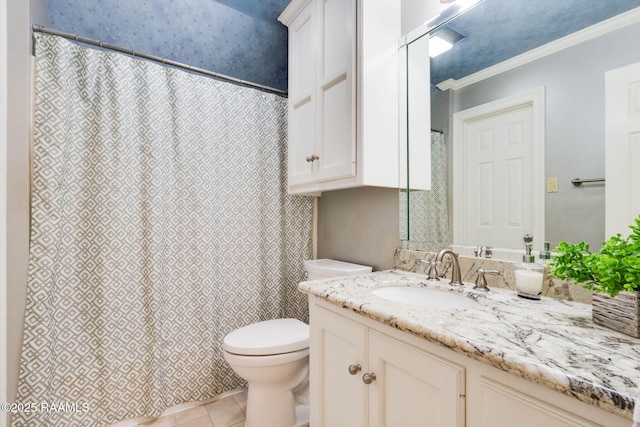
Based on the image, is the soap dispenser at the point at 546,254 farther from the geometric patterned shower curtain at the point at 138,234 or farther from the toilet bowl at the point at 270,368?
the geometric patterned shower curtain at the point at 138,234

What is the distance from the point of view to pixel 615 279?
58 centimetres

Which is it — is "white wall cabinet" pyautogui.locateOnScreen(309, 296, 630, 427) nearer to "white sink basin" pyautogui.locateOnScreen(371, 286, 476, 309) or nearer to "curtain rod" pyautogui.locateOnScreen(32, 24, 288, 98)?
"white sink basin" pyautogui.locateOnScreen(371, 286, 476, 309)

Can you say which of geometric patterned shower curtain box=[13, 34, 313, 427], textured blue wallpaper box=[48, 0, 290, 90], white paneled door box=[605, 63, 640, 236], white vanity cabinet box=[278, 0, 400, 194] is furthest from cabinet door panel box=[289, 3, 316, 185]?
white paneled door box=[605, 63, 640, 236]

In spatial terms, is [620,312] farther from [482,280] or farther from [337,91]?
[337,91]

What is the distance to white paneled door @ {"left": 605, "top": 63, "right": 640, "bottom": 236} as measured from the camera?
28.9 inches

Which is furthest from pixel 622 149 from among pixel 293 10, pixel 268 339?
pixel 293 10

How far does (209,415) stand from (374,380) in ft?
3.91

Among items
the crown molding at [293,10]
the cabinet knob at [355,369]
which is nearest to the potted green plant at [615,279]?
the cabinet knob at [355,369]

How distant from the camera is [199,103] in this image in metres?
1.60

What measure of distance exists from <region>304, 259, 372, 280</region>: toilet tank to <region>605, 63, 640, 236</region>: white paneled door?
95cm

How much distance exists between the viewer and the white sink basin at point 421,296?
1.00 metres

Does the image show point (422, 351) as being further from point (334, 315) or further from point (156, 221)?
point (156, 221)

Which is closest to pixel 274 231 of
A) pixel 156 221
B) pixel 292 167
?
pixel 292 167

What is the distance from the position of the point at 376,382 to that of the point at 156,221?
129cm
